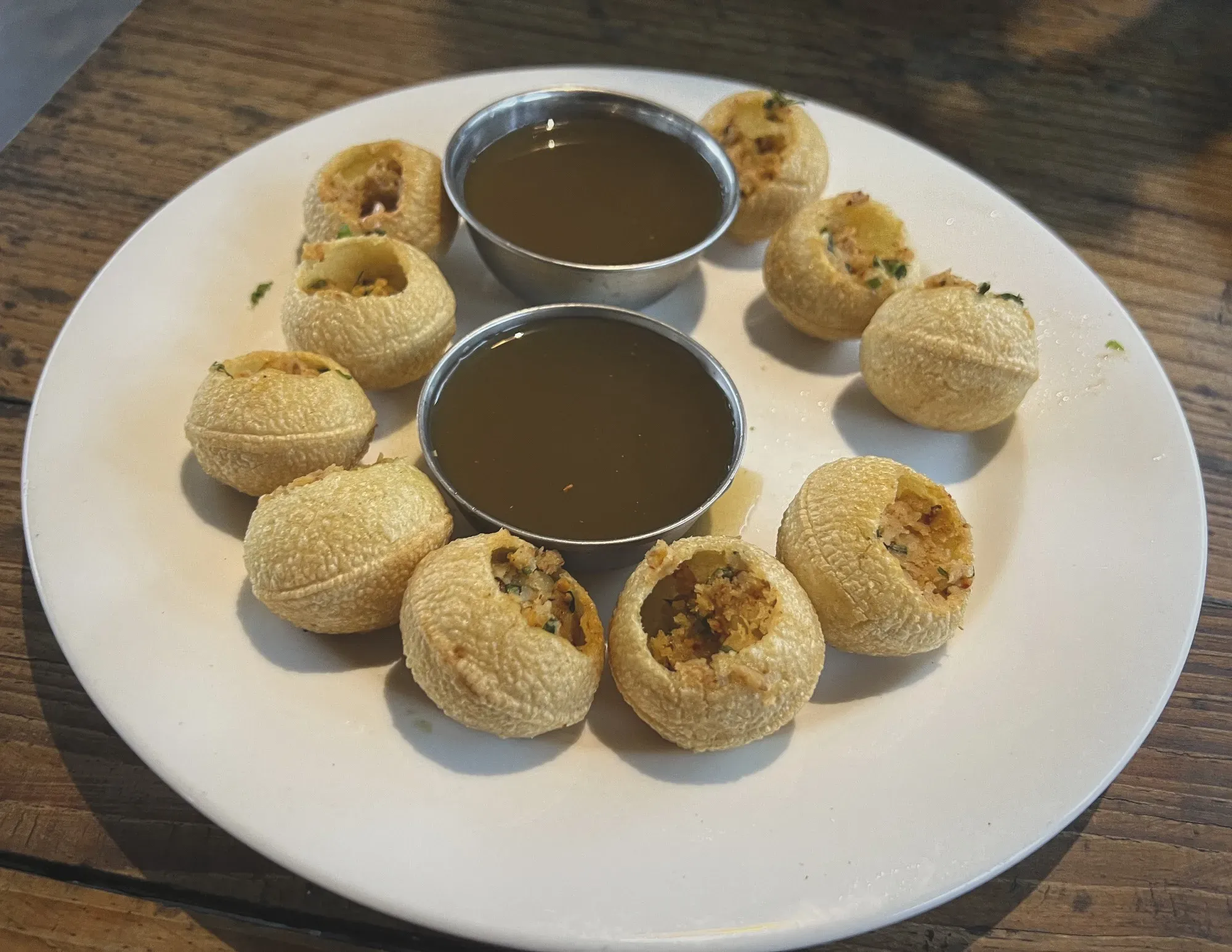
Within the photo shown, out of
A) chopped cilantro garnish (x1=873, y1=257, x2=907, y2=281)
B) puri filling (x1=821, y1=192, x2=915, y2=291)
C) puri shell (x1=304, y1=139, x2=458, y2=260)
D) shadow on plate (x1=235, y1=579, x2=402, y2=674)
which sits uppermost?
puri shell (x1=304, y1=139, x2=458, y2=260)

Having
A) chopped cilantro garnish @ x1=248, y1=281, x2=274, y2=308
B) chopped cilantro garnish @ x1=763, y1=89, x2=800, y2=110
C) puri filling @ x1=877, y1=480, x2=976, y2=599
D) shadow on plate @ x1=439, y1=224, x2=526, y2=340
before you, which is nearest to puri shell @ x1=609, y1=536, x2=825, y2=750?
puri filling @ x1=877, y1=480, x2=976, y2=599

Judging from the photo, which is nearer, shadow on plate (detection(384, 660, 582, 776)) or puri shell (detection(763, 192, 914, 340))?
shadow on plate (detection(384, 660, 582, 776))

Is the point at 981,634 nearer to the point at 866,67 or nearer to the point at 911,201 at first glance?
the point at 911,201

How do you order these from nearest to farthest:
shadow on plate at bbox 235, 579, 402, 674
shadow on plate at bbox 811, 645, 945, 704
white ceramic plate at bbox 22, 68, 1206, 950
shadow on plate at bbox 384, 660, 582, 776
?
white ceramic plate at bbox 22, 68, 1206, 950
shadow on plate at bbox 384, 660, 582, 776
shadow on plate at bbox 235, 579, 402, 674
shadow on plate at bbox 811, 645, 945, 704

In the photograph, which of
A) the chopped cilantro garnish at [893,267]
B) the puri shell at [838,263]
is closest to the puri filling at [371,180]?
the puri shell at [838,263]

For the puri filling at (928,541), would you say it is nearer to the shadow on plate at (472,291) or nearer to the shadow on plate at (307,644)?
the shadow on plate at (307,644)

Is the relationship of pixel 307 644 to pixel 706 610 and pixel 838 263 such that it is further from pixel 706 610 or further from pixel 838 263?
pixel 838 263

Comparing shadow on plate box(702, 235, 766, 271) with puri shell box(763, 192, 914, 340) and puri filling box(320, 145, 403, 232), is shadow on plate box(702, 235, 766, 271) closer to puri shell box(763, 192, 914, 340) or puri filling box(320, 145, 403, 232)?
puri shell box(763, 192, 914, 340)

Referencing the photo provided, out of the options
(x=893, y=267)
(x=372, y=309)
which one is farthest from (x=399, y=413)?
(x=893, y=267)
